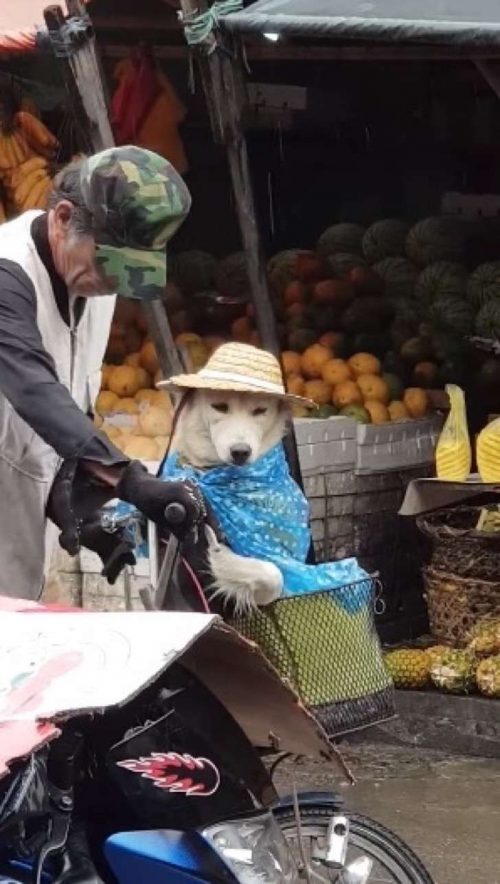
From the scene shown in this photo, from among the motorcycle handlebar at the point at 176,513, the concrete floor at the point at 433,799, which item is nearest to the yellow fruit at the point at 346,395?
the concrete floor at the point at 433,799

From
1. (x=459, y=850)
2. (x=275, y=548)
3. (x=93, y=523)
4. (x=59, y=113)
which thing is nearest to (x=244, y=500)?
(x=275, y=548)

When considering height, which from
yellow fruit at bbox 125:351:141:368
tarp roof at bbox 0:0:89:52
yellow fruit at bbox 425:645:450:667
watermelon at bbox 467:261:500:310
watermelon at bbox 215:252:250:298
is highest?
tarp roof at bbox 0:0:89:52

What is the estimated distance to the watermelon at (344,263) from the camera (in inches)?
305

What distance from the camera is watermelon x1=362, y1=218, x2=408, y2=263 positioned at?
767 cm

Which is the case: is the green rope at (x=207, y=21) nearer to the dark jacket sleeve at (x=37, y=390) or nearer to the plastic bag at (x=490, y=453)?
the plastic bag at (x=490, y=453)

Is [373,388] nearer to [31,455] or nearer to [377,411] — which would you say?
[377,411]

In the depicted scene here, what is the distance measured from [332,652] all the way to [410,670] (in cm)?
279

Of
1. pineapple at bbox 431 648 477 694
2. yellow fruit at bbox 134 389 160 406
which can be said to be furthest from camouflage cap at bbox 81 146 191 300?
yellow fruit at bbox 134 389 160 406

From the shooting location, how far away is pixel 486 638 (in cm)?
640

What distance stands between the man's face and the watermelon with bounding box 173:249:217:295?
4.17 m

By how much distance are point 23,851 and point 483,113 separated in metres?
6.18

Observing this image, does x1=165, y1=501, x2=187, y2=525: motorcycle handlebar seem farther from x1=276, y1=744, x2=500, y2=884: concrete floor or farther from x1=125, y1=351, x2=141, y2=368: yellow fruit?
x1=125, y1=351, x2=141, y2=368: yellow fruit

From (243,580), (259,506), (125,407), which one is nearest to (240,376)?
(259,506)

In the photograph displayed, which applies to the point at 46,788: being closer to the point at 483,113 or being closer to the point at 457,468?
the point at 457,468
